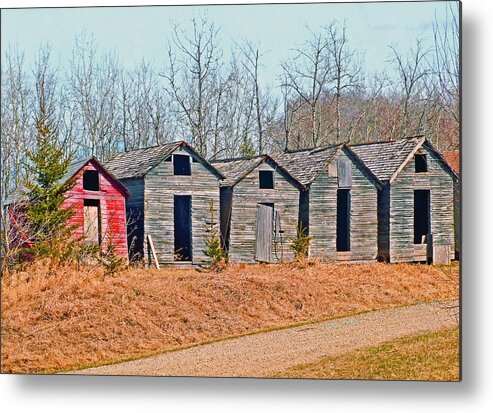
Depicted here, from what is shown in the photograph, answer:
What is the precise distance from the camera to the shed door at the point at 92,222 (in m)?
9.44

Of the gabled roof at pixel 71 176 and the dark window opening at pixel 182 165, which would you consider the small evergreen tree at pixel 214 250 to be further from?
the gabled roof at pixel 71 176

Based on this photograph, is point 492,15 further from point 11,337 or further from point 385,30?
point 11,337

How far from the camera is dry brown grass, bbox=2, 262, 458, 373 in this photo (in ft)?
29.3

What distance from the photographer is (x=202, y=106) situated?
30.4 ft

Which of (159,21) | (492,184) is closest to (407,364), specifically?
(492,184)

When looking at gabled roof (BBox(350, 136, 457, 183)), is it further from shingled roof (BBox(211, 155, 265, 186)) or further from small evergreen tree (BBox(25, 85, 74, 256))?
small evergreen tree (BBox(25, 85, 74, 256))

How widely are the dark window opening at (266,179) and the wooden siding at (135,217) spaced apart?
1.21 metres

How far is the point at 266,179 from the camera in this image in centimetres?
1001

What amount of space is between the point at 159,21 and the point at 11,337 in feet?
10.4

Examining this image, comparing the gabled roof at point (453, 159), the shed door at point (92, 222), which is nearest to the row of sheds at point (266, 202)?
the shed door at point (92, 222)

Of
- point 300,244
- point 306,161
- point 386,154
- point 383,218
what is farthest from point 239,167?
point 383,218

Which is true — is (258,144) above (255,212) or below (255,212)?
above

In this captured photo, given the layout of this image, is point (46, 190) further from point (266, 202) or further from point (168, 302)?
point (266, 202)

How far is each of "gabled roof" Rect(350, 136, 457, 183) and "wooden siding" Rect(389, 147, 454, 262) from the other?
0.24 feet
